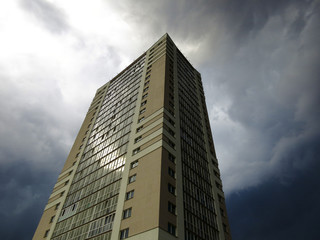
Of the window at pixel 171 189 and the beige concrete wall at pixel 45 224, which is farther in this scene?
the beige concrete wall at pixel 45 224

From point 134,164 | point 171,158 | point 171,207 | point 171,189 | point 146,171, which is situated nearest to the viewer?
point 171,207

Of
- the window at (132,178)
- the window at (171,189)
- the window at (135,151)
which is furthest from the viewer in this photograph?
the window at (135,151)

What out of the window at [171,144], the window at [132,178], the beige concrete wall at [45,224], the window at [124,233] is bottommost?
the window at [124,233]

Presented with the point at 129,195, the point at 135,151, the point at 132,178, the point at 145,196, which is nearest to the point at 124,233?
the point at 145,196

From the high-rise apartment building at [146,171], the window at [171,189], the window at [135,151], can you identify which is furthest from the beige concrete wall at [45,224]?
the window at [171,189]

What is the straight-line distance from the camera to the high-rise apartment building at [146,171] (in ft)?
112

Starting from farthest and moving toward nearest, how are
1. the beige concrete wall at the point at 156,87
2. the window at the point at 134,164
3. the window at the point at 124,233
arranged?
the beige concrete wall at the point at 156,87
the window at the point at 134,164
the window at the point at 124,233

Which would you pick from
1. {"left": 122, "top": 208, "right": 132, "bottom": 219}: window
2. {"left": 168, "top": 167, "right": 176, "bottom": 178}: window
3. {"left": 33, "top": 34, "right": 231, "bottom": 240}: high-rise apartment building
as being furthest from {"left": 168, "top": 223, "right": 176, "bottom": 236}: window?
{"left": 168, "top": 167, "right": 176, "bottom": 178}: window

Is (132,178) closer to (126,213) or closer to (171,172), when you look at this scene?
(126,213)

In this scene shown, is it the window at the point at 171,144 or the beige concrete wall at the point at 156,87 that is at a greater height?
the beige concrete wall at the point at 156,87

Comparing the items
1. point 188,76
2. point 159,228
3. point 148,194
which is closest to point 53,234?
point 148,194

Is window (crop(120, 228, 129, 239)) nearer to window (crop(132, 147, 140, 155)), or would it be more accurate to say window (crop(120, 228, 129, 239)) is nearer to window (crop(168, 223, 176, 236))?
window (crop(168, 223, 176, 236))

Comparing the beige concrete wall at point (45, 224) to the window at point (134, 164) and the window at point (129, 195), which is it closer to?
the window at point (129, 195)

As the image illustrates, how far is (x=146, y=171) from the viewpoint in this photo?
1510 inches
